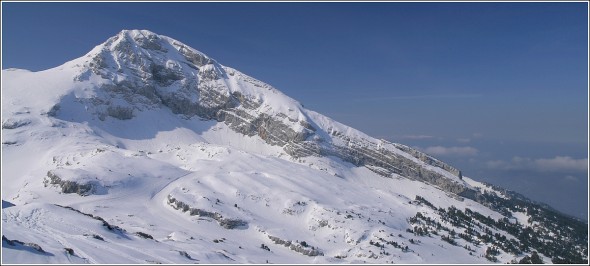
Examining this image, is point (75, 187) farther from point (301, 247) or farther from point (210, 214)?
point (301, 247)

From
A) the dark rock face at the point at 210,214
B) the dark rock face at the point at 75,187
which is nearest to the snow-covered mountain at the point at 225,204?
the dark rock face at the point at 210,214

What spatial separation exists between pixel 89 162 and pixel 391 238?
94.5 metres

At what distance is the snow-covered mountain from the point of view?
71438 mm

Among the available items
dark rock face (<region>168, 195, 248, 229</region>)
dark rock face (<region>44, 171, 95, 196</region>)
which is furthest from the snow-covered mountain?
dark rock face (<region>44, 171, 95, 196</region>)

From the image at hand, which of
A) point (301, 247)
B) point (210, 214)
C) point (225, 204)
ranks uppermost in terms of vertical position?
point (225, 204)

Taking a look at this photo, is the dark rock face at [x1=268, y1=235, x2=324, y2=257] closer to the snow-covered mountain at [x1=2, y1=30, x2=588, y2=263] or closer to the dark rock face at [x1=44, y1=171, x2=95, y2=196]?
the snow-covered mountain at [x1=2, y1=30, x2=588, y2=263]

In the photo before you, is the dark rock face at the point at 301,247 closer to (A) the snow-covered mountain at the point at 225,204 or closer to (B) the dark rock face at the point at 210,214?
(A) the snow-covered mountain at the point at 225,204

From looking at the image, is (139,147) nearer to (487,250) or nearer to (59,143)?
(59,143)

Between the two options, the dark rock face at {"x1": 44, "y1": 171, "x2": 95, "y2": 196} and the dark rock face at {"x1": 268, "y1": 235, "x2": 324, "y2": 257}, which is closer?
the dark rock face at {"x1": 268, "y1": 235, "x2": 324, "y2": 257}

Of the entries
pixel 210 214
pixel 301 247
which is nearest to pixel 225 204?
pixel 210 214

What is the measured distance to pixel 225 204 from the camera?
121812 millimetres

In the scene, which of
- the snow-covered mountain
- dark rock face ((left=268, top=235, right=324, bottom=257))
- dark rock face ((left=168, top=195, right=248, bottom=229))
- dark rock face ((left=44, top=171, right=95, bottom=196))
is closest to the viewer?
the snow-covered mountain

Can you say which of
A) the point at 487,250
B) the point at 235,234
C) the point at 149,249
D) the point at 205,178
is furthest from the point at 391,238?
the point at 149,249

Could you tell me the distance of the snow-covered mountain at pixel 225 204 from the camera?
234 ft
